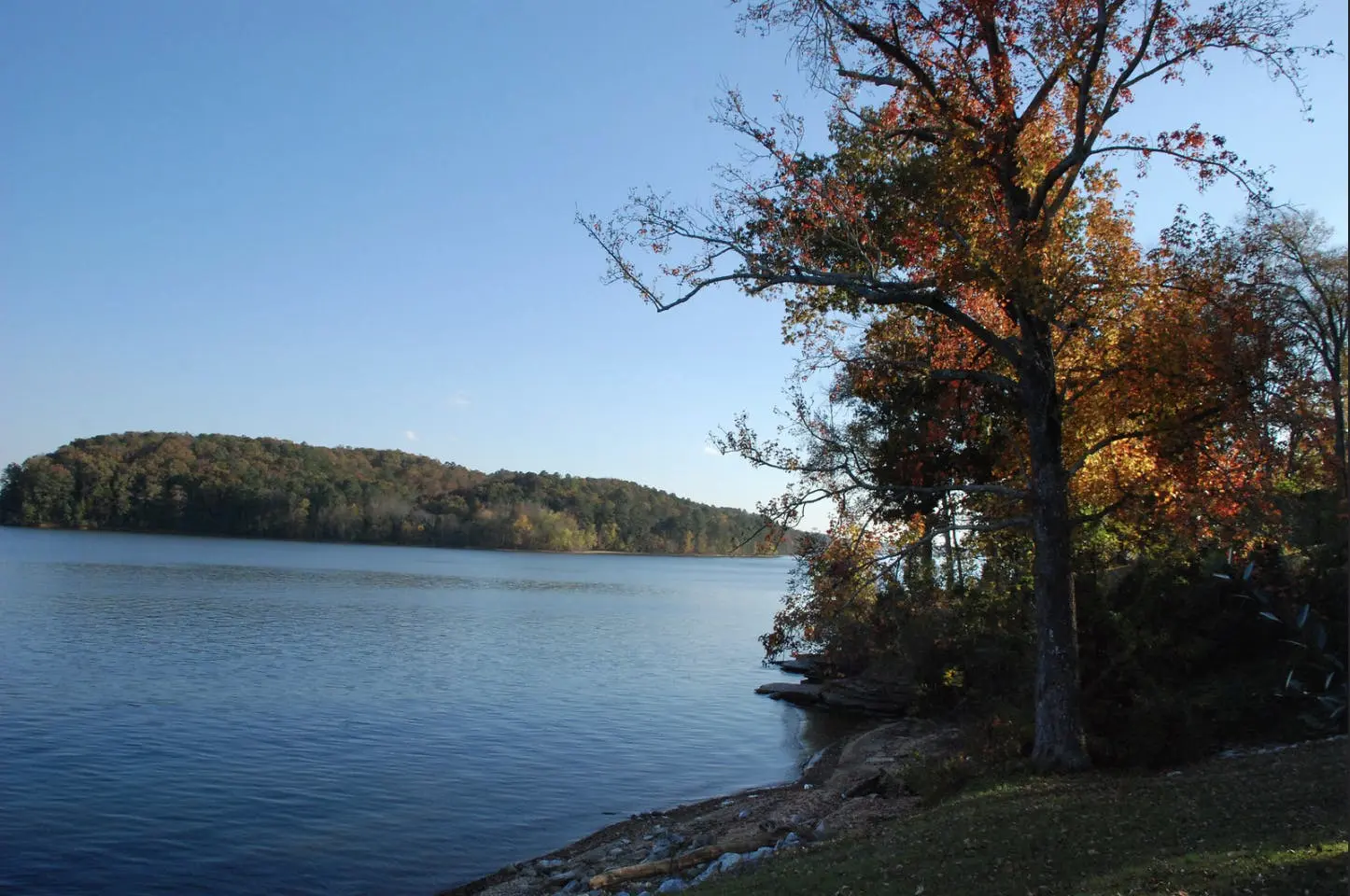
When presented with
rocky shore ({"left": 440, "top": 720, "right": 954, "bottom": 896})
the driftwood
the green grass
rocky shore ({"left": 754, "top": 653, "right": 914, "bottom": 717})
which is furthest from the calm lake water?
the green grass

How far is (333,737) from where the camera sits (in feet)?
82.9

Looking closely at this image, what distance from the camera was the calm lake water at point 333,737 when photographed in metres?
16.5

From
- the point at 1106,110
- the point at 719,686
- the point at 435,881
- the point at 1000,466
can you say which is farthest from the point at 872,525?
the point at 719,686

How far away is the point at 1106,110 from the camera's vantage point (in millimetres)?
13445

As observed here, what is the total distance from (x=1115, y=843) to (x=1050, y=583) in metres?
4.95

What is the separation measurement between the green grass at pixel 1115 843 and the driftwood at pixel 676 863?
1886 millimetres

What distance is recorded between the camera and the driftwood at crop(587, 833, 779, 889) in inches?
531

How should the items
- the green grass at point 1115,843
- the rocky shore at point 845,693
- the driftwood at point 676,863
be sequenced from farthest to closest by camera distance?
the rocky shore at point 845,693
the driftwood at point 676,863
the green grass at point 1115,843

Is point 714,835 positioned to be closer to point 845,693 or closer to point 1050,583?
point 1050,583

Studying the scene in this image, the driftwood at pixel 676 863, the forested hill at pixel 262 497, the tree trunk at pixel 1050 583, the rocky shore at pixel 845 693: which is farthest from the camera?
the forested hill at pixel 262 497

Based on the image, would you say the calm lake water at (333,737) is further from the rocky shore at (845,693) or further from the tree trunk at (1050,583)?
the tree trunk at (1050,583)

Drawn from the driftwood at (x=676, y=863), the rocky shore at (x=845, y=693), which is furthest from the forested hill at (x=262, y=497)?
the driftwood at (x=676, y=863)

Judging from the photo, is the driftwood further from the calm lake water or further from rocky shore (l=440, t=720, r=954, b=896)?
the calm lake water

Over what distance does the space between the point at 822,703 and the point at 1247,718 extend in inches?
772
